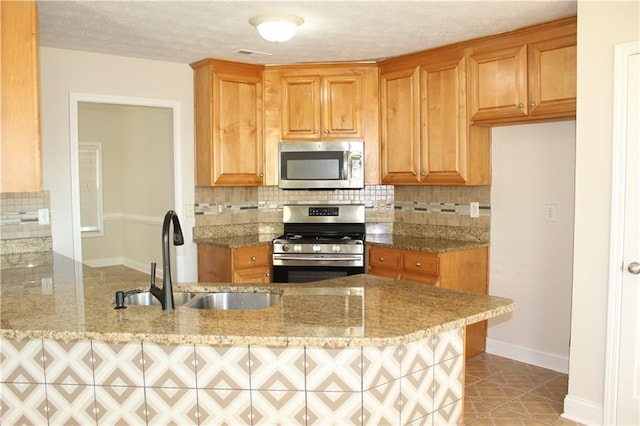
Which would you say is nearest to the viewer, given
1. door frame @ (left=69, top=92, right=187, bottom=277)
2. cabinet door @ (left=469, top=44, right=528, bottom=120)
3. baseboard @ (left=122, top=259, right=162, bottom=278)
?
cabinet door @ (left=469, top=44, right=528, bottom=120)

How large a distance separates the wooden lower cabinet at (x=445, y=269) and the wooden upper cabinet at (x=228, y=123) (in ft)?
4.20

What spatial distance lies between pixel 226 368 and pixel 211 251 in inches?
107

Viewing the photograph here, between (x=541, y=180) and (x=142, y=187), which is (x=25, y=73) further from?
(x=142, y=187)

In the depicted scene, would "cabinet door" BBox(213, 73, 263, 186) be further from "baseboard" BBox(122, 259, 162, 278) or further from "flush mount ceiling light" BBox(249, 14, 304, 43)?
"baseboard" BBox(122, 259, 162, 278)

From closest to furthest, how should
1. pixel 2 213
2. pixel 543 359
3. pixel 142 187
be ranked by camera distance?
pixel 2 213 < pixel 543 359 < pixel 142 187

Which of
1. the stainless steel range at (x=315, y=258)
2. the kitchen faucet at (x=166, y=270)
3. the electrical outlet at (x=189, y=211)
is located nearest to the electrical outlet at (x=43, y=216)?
the electrical outlet at (x=189, y=211)

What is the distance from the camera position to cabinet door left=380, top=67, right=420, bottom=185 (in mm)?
4465

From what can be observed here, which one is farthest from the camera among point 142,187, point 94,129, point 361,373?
point 94,129

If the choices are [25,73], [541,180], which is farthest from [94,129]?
[541,180]

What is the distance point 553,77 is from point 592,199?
94cm

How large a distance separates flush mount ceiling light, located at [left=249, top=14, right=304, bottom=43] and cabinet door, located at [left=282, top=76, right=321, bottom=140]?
1.40m

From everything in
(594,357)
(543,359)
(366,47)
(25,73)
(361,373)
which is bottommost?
(543,359)

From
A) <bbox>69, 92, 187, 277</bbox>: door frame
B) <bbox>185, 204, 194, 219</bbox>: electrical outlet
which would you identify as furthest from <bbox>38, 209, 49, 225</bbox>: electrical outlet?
<bbox>185, 204, 194, 219</bbox>: electrical outlet

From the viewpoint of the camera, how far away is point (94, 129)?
7902 mm
